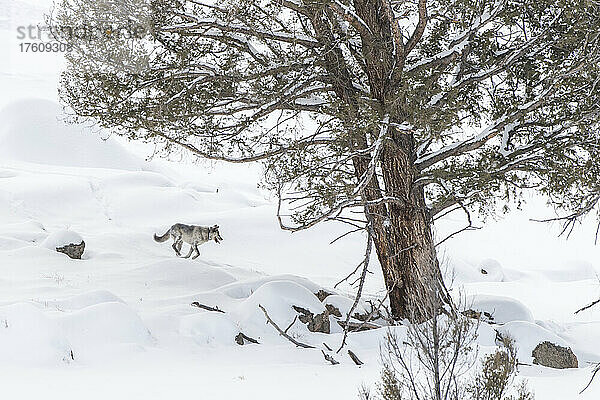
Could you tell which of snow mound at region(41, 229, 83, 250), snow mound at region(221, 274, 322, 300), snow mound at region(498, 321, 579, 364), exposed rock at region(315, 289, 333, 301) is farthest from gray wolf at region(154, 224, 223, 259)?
snow mound at region(498, 321, 579, 364)

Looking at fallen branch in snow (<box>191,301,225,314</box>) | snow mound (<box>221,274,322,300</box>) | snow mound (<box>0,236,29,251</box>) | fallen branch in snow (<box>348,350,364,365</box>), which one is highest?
snow mound (<box>0,236,29,251</box>)

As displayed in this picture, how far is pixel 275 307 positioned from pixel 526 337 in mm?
3343

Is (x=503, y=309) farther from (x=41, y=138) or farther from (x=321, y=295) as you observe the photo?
(x=41, y=138)

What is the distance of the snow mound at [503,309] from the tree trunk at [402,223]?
1927mm

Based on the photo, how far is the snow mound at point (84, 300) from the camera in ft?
26.8

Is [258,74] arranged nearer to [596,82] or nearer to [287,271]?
[596,82]

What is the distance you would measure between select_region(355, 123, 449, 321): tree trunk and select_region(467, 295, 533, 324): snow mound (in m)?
1.93

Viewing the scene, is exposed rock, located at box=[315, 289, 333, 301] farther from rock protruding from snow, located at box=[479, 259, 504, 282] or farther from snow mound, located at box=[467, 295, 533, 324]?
rock protruding from snow, located at box=[479, 259, 504, 282]

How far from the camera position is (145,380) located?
6086 mm

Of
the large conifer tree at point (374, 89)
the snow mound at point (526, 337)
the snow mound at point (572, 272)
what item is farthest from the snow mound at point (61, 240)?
the snow mound at point (572, 272)

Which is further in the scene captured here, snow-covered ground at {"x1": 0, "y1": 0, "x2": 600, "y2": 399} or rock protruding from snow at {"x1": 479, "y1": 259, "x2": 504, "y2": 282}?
rock protruding from snow at {"x1": 479, "y1": 259, "x2": 504, "y2": 282}

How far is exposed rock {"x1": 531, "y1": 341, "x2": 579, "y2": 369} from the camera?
7.95m

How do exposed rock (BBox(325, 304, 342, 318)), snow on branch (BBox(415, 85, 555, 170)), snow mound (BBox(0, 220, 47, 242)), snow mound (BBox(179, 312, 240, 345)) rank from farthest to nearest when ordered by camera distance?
snow mound (BBox(0, 220, 47, 242))
exposed rock (BBox(325, 304, 342, 318))
snow mound (BBox(179, 312, 240, 345))
snow on branch (BBox(415, 85, 555, 170))

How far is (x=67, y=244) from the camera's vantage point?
1277cm
